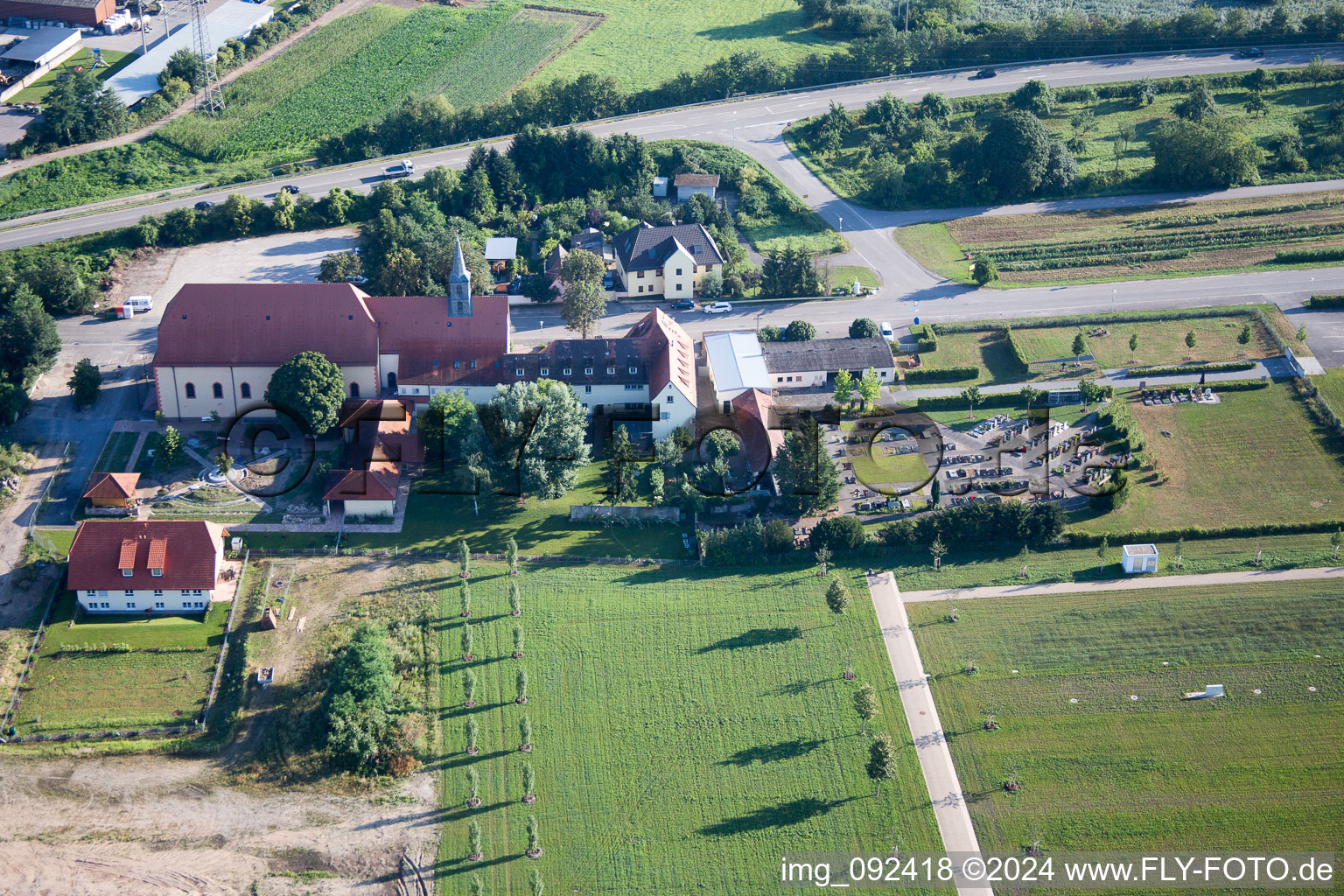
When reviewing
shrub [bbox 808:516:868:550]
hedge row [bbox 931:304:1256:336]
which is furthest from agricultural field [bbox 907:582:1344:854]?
hedge row [bbox 931:304:1256:336]

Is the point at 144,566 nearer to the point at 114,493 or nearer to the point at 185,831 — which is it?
the point at 114,493

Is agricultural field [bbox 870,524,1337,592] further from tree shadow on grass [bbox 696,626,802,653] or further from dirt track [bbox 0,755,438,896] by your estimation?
dirt track [bbox 0,755,438,896]

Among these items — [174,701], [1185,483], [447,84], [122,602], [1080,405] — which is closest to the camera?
[174,701]

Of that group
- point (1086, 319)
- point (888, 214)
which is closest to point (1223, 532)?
point (1086, 319)

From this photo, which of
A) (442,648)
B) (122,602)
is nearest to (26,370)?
(122,602)

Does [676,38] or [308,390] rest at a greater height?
[676,38]

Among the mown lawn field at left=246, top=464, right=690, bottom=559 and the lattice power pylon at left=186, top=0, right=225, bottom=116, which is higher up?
the lattice power pylon at left=186, top=0, right=225, bottom=116

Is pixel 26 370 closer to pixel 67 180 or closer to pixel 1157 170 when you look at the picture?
pixel 67 180
